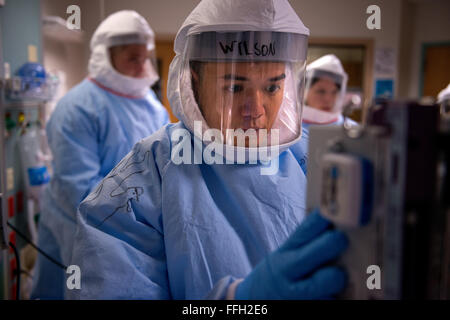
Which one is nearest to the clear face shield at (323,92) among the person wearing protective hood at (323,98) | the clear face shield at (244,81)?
the person wearing protective hood at (323,98)

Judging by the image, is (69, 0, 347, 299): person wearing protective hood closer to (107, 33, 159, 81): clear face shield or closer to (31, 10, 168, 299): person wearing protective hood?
(31, 10, 168, 299): person wearing protective hood

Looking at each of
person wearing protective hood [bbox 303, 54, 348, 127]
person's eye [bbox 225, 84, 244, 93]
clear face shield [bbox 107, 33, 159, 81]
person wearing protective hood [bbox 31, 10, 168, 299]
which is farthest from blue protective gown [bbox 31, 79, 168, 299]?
person's eye [bbox 225, 84, 244, 93]

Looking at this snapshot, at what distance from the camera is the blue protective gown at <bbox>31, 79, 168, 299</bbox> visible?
70.2 inches

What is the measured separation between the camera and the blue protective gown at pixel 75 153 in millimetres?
1783

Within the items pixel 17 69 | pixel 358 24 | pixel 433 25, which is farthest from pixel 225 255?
pixel 17 69

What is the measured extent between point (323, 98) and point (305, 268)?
1.81 meters

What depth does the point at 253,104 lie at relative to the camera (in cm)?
87

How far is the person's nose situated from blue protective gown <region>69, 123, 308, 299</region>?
13cm

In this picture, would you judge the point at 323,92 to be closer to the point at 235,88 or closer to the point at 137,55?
the point at 137,55

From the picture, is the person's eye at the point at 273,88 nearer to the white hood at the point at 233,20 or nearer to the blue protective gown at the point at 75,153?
the white hood at the point at 233,20

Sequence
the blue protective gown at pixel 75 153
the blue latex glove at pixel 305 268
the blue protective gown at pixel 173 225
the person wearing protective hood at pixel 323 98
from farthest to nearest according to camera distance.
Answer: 1. the person wearing protective hood at pixel 323 98
2. the blue protective gown at pixel 75 153
3. the blue protective gown at pixel 173 225
4. the blue latex glove at pixel 305 268

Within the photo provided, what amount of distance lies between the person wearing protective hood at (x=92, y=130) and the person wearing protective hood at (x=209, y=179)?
84 centimetres

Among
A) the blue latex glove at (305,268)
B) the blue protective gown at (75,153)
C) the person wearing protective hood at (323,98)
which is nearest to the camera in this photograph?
the blue latex glove at (305,268)

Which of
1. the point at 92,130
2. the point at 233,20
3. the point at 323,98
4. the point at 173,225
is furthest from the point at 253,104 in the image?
the point at 323,98
